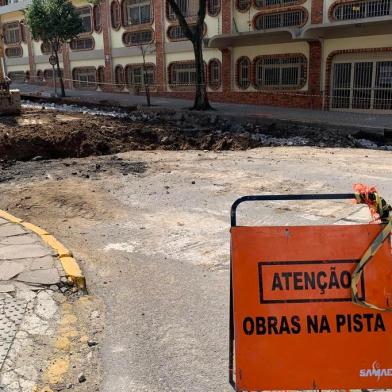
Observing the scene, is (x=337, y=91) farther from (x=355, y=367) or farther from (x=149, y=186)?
(x=355, y=367)

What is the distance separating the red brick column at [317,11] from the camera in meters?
19.4

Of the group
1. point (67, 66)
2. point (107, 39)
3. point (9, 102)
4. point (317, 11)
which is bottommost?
point (9, 102)

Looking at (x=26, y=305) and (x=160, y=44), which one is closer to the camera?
(x=26, y=305)

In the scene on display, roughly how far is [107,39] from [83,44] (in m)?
3.29

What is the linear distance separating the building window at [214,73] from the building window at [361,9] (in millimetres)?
6991

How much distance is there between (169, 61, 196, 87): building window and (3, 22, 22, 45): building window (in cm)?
1889

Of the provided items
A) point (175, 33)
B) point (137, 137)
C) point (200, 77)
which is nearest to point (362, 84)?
point (200, 77)

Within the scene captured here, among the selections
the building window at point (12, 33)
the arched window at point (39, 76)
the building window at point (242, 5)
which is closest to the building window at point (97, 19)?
the arched window at point (39, 76)

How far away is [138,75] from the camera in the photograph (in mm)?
29688

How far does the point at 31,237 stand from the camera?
600cm

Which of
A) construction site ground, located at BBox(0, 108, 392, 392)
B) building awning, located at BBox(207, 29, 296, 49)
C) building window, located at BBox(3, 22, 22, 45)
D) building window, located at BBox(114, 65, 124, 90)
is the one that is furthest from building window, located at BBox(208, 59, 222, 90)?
building window, located at BBox(3, 22, 22, 45)

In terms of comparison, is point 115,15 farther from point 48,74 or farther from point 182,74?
point 48,74

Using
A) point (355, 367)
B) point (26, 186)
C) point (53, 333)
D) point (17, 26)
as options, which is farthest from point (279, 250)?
point (17, 26)

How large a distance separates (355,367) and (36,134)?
12131mm
